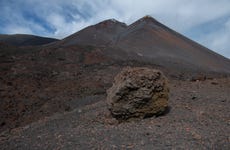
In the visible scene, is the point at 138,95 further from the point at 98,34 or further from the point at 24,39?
the point at 24,39

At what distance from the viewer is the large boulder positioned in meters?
7.57

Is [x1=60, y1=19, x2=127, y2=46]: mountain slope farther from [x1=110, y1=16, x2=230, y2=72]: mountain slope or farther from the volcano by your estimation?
[x1=110, y1=16, x2=230, y2=72]: mountain slope

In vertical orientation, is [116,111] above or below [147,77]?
below

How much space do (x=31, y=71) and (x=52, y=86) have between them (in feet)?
7.96

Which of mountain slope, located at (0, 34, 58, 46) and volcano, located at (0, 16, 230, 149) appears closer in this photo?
volcano, located at (0, 16, 230, 149)

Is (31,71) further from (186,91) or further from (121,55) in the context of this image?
(186,91)

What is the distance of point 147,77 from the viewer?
763cm

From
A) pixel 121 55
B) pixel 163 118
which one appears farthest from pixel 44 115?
pixel 121 55

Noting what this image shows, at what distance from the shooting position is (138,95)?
755cm

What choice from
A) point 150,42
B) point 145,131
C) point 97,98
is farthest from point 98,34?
point 145,131

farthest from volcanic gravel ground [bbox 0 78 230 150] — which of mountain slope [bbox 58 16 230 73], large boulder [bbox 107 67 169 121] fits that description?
mountain slope [bbox 58 16 230 73]

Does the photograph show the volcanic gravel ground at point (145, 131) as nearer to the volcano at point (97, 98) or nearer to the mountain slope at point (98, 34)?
the volcano at point (97, 98)

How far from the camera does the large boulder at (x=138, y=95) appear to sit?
7.57 m

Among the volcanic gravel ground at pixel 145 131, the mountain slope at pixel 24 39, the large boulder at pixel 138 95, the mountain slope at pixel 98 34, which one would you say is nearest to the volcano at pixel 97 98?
the volcanic gravel ground at pixel 145 131
